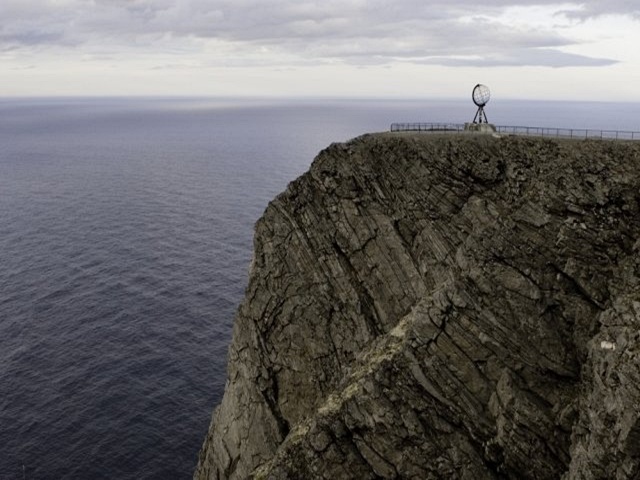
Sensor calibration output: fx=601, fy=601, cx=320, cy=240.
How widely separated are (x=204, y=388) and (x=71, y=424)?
1651 centimetres

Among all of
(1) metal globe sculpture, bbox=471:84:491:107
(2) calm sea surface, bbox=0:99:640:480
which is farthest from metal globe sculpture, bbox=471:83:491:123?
(2) calm sea surface, bbox=0:99:640:480

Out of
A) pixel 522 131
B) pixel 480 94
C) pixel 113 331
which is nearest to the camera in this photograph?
pixel 480 94

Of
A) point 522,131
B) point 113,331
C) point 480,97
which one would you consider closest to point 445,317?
point 480,97

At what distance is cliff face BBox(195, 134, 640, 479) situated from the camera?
33.7m

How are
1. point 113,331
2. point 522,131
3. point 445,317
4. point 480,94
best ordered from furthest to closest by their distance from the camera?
point 113,331
point 522,131
point 480,94
point 445,317

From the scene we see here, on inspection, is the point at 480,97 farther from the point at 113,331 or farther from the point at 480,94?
the point at 113,331

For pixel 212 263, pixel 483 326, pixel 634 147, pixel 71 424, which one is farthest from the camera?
pixel 212 263

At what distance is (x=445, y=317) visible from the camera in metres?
37.7

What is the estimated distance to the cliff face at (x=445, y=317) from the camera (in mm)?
33656

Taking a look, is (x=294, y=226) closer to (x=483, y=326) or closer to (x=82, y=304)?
(x=483, y=326)

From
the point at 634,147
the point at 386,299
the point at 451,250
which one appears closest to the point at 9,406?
the point at 386,299

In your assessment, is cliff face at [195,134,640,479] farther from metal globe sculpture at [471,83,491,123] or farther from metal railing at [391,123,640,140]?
metal globe sculpture at [471,83,491,123]

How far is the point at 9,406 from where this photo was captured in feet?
245

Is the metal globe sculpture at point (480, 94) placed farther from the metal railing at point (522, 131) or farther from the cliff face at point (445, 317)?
the cliff face at point (445, 317)
